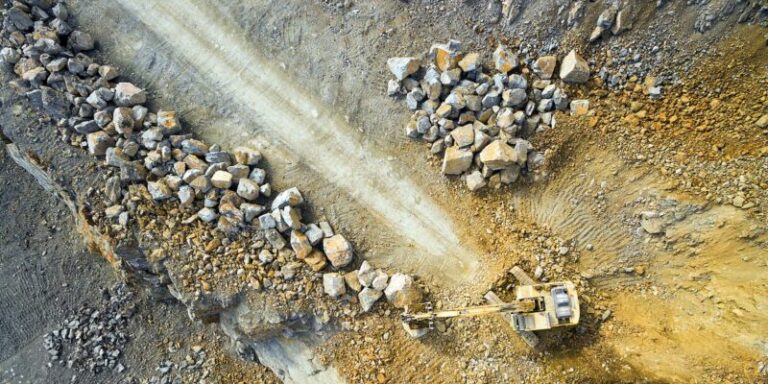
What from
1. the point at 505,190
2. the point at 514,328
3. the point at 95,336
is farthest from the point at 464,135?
the point at 95,336

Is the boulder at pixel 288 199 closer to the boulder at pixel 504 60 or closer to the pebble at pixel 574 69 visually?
the boulder at pixel 504 60

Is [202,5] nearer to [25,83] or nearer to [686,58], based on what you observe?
[25,83]

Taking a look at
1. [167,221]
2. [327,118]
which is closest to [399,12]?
[327,118]

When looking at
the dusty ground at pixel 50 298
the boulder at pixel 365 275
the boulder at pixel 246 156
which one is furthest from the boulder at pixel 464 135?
the dusty ground at pixel 50 298

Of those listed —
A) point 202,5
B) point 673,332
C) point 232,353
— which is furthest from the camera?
point 232,353

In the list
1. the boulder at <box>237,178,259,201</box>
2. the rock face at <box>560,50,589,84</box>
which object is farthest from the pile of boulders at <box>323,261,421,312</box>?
the rock face at <box>560,50,589,84</box>
